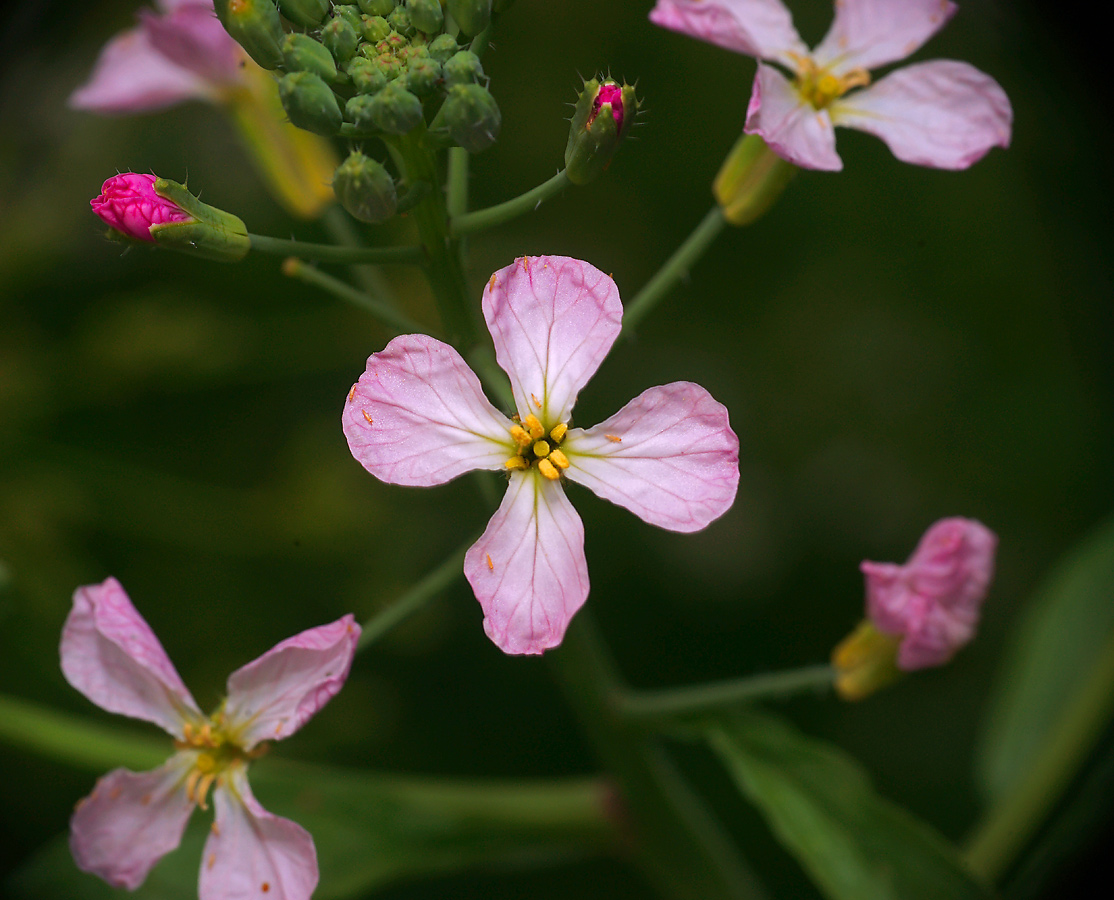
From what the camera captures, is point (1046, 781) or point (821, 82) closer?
point (821, 82)

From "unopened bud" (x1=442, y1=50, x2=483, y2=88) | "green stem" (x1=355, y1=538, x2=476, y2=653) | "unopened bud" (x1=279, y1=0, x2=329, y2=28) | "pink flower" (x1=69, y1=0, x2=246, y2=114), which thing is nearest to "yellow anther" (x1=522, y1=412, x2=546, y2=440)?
"green stem" (x1=355, y1=538, x2=476, y2=653)

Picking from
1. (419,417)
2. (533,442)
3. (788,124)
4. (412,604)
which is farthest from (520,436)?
(788,124)

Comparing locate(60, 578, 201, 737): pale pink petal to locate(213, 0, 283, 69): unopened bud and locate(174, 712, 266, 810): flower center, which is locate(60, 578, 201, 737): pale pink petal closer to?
locate(174, 712, 266, 810): flower center

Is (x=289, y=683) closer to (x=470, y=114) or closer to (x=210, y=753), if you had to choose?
(x=210, y=753)

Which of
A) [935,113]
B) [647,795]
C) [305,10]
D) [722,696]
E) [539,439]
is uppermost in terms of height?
[305,10]

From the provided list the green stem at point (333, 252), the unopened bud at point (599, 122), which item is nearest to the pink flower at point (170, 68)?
the green stem at point (333, 252)
